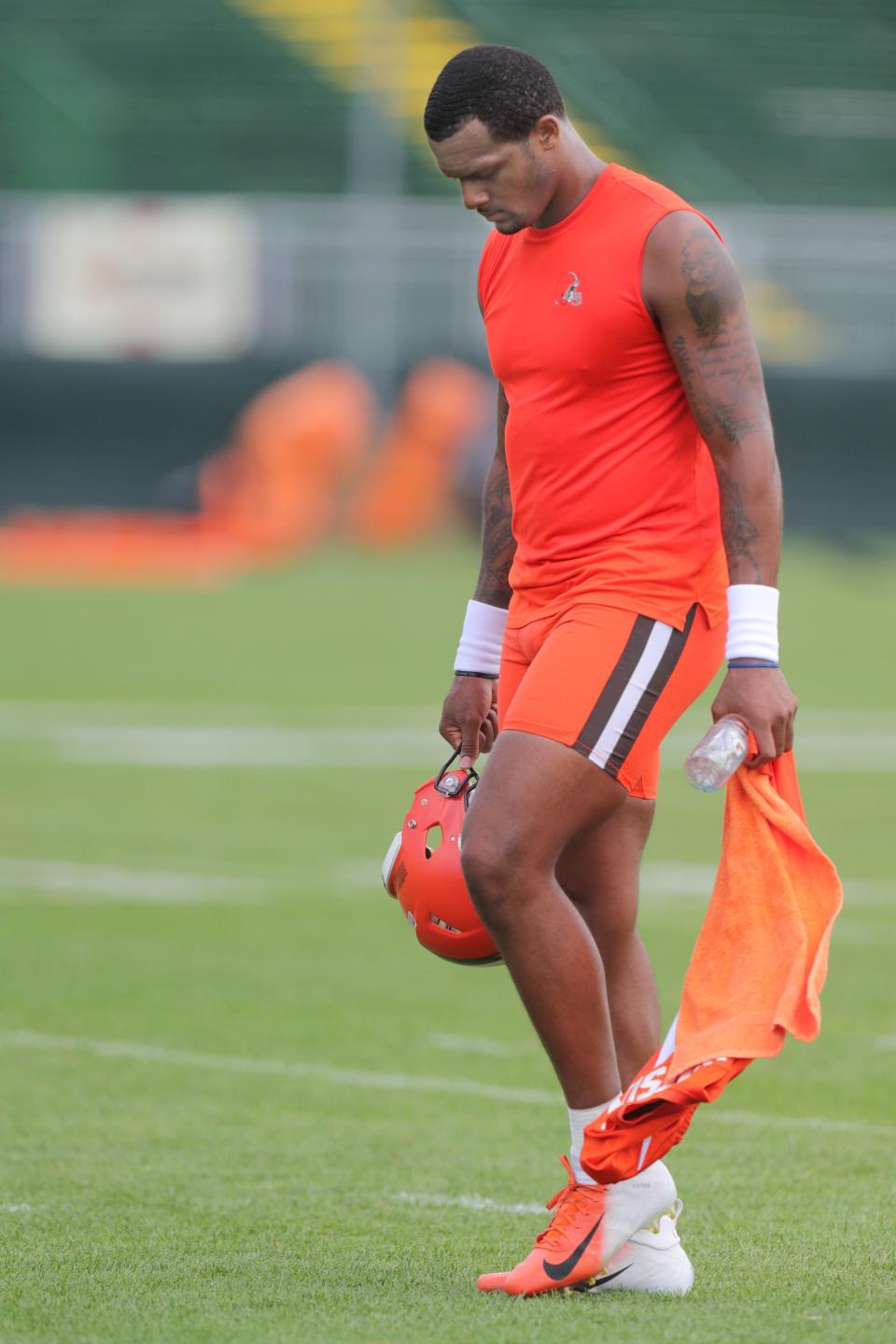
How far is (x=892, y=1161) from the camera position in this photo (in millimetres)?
5109

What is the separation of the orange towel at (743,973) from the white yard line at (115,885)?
4.75 meters

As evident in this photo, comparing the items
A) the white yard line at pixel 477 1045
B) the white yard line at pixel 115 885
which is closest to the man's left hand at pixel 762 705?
the white yard line at pixel 477 1045

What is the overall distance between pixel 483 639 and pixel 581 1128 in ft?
3.69

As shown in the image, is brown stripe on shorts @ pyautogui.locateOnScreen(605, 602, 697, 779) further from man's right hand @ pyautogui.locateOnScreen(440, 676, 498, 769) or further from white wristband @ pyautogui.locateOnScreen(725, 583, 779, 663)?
man's right hand @ pyautogui.locateOnScreen(440, 676, 498, 769)

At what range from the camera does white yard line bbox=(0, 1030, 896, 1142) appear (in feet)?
18.3

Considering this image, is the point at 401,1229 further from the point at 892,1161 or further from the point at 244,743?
the point at 244,743

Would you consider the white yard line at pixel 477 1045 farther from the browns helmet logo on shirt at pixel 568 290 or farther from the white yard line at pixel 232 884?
the browns helmet logo on shirt at pixel 568 290

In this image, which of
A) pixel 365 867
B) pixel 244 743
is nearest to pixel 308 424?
pixel 244 743

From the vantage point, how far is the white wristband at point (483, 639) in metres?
4.69

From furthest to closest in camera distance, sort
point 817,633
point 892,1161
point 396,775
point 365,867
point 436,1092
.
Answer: point 817,633
point 396,775
point 365,867
point 436,1092
point 892,1161

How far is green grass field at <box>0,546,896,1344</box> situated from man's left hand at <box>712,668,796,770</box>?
1.01m

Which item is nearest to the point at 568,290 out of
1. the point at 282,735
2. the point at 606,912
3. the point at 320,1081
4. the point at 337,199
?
the point at 606,912

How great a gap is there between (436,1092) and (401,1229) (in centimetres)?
137

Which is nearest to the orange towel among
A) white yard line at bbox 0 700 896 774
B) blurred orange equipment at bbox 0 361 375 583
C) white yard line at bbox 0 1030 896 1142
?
white yard line at bbox 0 1030 896 1142
